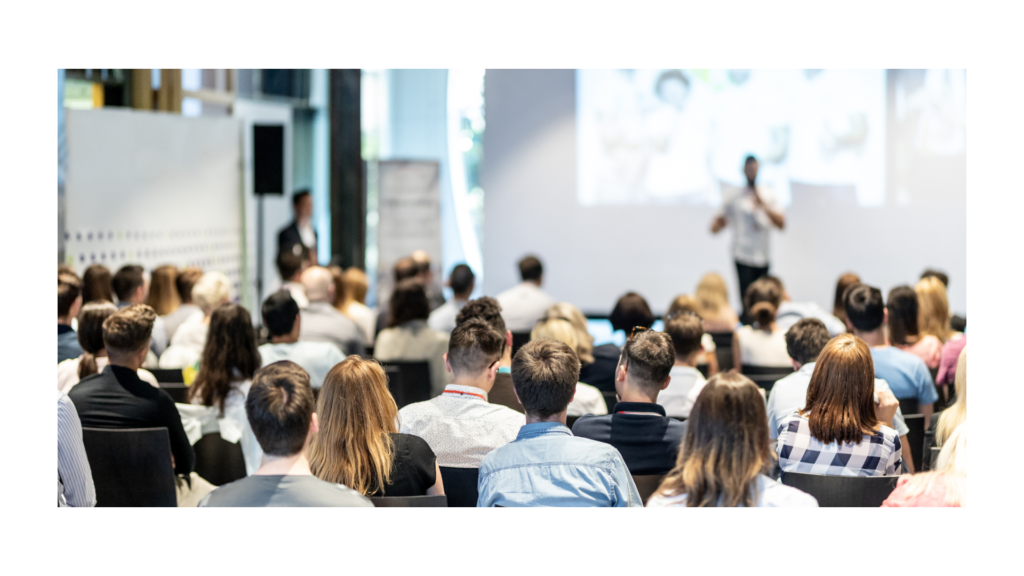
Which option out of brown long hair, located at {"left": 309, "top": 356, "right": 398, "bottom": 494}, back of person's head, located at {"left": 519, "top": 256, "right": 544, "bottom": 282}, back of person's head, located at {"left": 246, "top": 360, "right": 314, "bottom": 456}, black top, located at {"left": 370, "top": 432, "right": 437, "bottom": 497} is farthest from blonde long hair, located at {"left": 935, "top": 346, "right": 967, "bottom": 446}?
back of person's head, located at {"left": 519, "top": 256, "right": 544, "bottom": 282}

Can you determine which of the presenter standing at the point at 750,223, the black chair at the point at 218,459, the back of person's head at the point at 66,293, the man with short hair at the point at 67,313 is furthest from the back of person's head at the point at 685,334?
the presenter standing at the point at 750,223

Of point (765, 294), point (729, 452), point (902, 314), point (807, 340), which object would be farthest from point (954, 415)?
point (765, 294)

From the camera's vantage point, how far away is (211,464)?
3.33 meters

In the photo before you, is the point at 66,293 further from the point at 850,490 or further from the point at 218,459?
the point at 850,490

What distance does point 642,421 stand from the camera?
2.52 meters

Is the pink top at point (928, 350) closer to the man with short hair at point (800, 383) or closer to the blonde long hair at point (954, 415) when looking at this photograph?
the man with short hair at point (800, 383)

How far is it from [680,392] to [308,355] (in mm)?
1646

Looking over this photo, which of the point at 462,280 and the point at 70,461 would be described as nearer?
the point at 70,461
